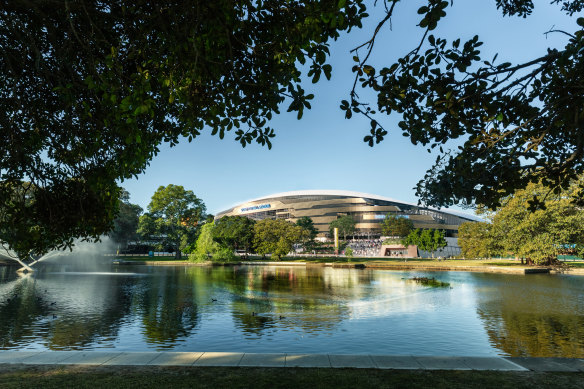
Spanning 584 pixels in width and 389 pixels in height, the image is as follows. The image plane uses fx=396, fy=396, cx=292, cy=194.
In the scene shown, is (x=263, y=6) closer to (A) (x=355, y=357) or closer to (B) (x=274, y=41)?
(B) (x=274, y=41)

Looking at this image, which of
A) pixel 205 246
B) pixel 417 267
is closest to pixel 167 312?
pixel 205 246

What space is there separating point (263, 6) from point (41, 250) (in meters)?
7.00

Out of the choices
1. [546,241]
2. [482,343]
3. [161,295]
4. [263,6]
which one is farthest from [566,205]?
[263,6]

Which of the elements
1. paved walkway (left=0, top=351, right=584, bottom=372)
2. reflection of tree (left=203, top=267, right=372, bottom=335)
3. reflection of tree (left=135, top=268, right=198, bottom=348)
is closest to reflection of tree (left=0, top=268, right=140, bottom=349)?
reflection of tree (left=135, top=268, right=198, bottom=348)

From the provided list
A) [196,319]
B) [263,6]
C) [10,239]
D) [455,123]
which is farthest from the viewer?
[196,319]

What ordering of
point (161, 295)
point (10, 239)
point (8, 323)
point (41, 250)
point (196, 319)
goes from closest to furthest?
point (10, 239) < point (41, 250) < point (8, 323) < point (196, 319) < point (161, 295)

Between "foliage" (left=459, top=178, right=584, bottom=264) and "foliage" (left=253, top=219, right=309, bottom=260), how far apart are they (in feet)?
117

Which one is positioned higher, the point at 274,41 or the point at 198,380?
the point at 274,41

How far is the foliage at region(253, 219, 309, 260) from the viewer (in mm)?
77375

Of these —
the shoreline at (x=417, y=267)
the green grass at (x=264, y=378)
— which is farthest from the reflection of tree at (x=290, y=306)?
the shoreline at (x=417, y=267)

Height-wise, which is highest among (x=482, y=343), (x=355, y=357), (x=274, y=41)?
(x=274, y=41)

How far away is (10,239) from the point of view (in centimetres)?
774

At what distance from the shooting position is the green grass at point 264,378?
23.9 ft

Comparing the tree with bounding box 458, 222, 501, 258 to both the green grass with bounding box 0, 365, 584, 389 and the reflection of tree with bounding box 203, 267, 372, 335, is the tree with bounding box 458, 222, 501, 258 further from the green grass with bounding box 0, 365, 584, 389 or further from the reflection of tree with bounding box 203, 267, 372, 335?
the green grass with bounding box 0, 365, 584, 389
